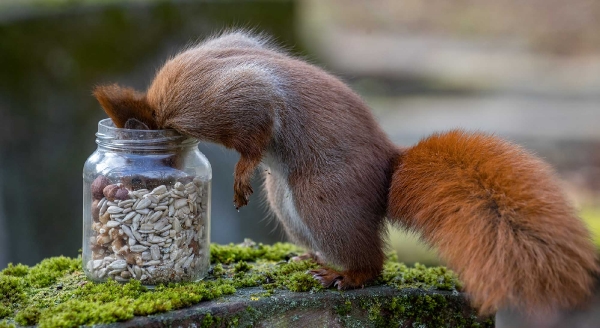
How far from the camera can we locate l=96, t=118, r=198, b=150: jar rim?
8.98 ft

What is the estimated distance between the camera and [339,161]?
2.82 m

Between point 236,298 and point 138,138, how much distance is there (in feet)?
2.51

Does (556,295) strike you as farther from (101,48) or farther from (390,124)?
(390,124)

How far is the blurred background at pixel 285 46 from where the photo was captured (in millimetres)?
5723

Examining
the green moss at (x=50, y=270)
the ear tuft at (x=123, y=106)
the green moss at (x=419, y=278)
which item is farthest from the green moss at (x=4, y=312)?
the green moss at (x=419, y=278)

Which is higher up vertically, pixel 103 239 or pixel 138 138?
pixel 138 138

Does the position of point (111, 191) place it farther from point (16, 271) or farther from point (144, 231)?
point (16, 271)

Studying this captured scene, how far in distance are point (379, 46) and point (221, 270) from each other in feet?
33.6

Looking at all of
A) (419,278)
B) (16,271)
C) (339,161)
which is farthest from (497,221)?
(16,271)

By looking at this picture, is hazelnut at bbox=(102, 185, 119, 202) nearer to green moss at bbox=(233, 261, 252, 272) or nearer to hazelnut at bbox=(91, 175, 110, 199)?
hazelnut at bbox=(91, 175, 110, 199)

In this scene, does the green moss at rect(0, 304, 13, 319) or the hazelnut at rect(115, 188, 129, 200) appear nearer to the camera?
the green moss at rect(0, 304, 13, 319)

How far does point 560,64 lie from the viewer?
1184cm

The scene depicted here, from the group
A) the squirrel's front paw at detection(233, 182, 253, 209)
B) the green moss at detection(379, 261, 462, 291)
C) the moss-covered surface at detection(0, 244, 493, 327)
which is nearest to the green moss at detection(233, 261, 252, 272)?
the moss-covered surface at detection(0, 244, 493, 327)

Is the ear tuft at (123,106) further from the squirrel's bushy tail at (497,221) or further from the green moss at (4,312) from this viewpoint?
the squirrel's bushy tail at (497,221)
